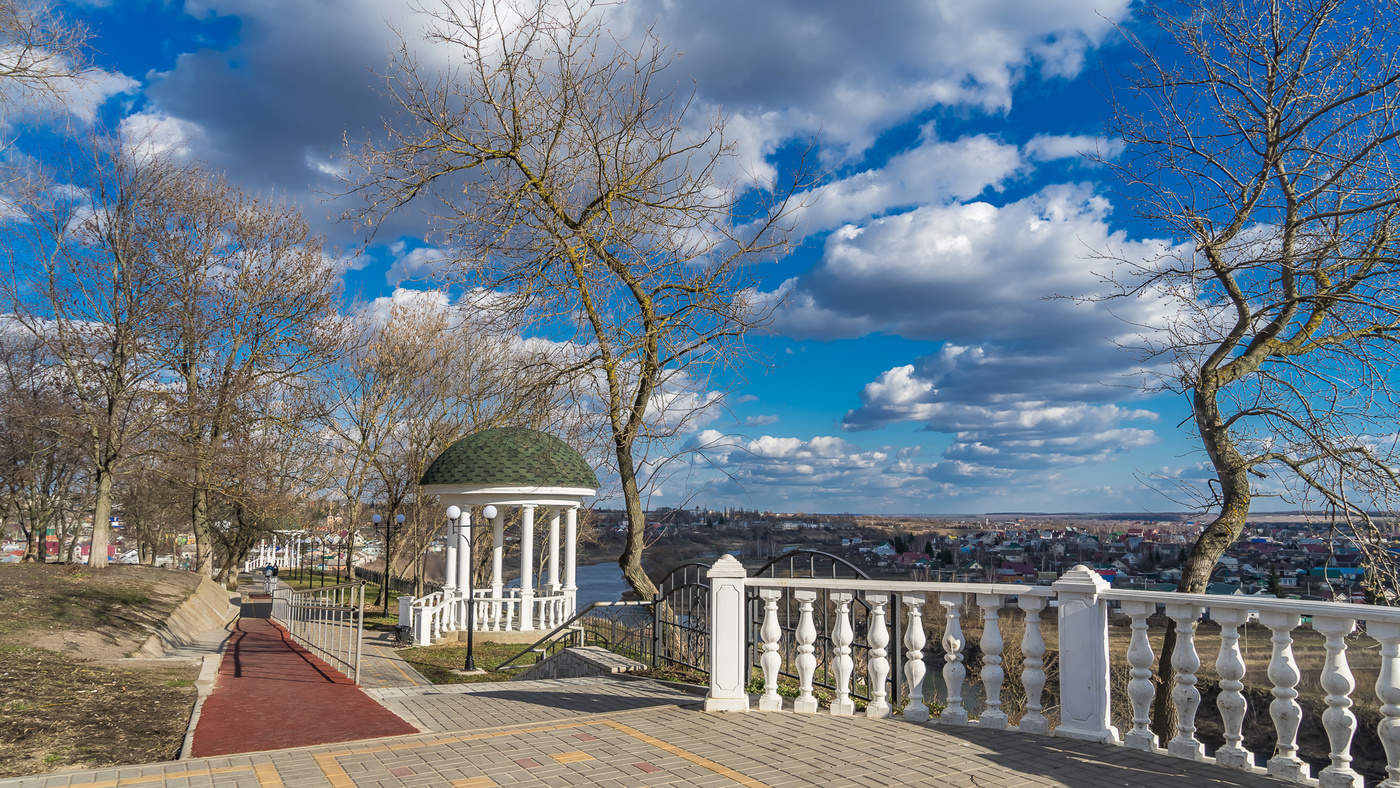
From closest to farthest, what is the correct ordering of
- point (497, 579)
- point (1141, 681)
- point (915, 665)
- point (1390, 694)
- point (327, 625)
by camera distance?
point (1390, 694), point (1141, 681), point (915, 665), point (327, 625), point (497, 579)

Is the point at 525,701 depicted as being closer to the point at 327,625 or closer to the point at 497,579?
the point at 327,625

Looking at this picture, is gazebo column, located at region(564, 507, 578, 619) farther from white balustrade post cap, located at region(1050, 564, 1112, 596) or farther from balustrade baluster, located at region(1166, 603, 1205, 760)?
balustrade baluster, located at region(1166, 603, 1205, 760)

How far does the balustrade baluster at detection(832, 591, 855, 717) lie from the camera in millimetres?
6730

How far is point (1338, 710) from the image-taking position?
4.41 metres

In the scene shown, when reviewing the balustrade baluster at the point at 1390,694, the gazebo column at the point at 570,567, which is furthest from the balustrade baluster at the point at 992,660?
the gazebo column at the point at 570,567

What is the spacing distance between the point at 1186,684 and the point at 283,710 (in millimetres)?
8562

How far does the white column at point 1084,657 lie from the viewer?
549 cm

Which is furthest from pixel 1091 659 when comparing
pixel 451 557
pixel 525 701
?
pixel 451 557

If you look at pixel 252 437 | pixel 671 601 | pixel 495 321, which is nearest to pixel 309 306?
pixel 252 437

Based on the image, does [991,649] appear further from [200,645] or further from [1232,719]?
[200,645]

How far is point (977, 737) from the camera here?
585 cm

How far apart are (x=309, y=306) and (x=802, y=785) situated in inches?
1101

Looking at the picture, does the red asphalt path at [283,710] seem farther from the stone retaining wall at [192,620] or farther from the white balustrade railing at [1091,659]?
the white balustrade railing at [1091,659]

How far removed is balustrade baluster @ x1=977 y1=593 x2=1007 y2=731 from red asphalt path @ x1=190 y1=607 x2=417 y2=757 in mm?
4720
